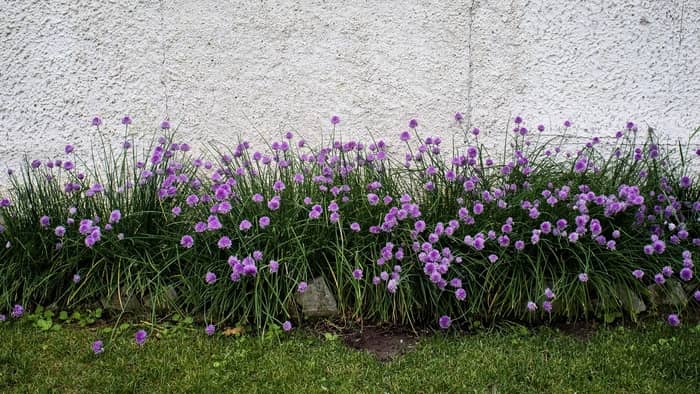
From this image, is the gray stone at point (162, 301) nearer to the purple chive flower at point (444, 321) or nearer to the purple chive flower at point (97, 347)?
the purple chive flower at point (97, 347)

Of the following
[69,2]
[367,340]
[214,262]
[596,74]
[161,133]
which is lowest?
[367,340]

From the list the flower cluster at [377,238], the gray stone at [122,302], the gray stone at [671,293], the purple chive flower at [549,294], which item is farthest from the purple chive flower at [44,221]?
the gray stone at [671,293]

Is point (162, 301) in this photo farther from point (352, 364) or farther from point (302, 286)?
point (352, 364)

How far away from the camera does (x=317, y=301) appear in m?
3.12

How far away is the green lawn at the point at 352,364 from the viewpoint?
2.54 meters

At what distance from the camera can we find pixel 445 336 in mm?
3012

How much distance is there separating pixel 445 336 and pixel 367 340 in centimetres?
39

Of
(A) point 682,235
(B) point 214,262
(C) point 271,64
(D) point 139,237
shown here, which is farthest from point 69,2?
(A) point 682,235

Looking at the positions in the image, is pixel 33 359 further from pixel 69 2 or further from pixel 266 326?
pixel 69 2

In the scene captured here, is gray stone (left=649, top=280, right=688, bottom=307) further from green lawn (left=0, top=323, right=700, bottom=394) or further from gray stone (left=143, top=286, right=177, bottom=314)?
gray stone (left=143, top=286, right=177, bottom=314)

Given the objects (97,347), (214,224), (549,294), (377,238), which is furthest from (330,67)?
(97,347)

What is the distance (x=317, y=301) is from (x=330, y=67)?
182 centimetres

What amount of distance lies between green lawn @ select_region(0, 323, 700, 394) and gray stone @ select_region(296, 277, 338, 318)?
15 centimetres

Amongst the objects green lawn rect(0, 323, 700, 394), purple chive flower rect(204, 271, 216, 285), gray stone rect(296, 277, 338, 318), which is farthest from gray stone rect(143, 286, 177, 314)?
gray stone rect(296, 277, 338, 318)
